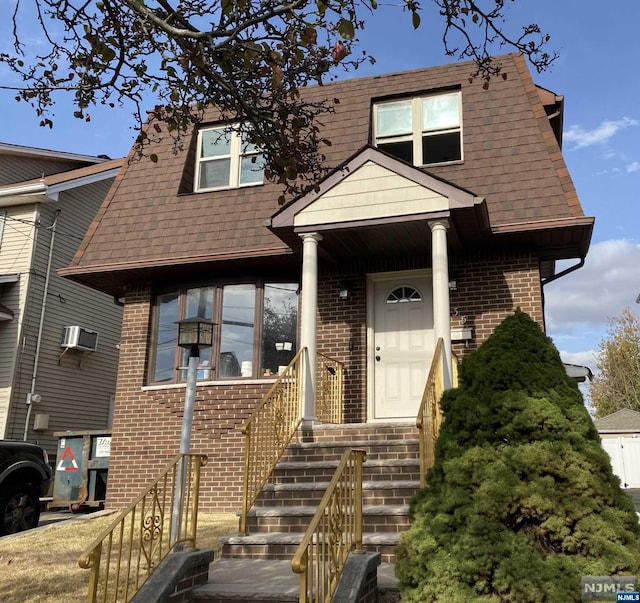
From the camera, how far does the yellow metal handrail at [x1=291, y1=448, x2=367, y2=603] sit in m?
3.72

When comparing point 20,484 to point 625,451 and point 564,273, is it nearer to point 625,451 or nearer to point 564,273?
point 564,273

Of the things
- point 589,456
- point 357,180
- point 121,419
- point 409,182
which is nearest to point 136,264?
point 121,419

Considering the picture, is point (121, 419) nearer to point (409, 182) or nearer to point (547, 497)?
point (409, 182)

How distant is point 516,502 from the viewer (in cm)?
382

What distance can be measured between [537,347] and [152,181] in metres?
8.74

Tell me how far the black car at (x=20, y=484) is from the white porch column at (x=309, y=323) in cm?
362

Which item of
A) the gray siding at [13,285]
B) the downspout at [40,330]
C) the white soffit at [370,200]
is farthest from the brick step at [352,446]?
the gray siding at [13,285]

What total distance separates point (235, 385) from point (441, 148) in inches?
194

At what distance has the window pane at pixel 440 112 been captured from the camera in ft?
34.1

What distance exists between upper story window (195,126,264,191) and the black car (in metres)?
5.18

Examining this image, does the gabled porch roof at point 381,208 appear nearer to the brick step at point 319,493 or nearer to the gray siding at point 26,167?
the brick step at point 319,493

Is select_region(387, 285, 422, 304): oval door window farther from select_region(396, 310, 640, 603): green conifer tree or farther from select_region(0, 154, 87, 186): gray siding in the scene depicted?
select_region(0, 154, 87, 186): gray siding

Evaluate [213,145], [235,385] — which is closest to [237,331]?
[235,385]

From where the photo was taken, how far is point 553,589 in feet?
11.2
